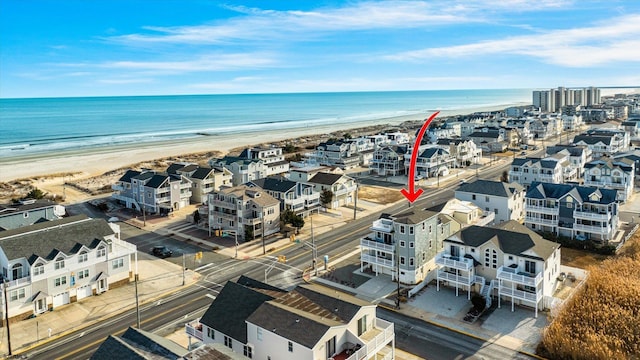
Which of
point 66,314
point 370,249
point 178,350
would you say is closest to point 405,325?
point 370,249

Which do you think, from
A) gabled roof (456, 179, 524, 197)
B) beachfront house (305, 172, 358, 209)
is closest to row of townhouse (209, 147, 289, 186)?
beachfront house (305, 172, 358, 209)

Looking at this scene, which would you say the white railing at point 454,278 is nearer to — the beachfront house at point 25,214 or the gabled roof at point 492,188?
the gabled roof at point 492,188

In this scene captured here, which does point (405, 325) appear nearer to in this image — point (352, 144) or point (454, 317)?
point (454, 317)

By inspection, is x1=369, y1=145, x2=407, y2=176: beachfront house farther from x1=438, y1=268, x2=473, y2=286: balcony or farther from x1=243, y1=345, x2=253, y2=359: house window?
x1=243, y1=345, x2=253, y2=359: house window

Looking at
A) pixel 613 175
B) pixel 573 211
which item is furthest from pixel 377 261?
pixel 613 175

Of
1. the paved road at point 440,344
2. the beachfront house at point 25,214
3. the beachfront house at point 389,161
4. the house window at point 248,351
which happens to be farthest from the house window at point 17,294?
the beachfront house at point 389,161

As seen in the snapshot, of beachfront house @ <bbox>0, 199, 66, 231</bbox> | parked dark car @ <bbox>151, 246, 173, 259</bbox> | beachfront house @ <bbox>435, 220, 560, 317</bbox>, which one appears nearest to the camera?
beachfront house @ <bbox>435, 220, 560, 317</bbox>
